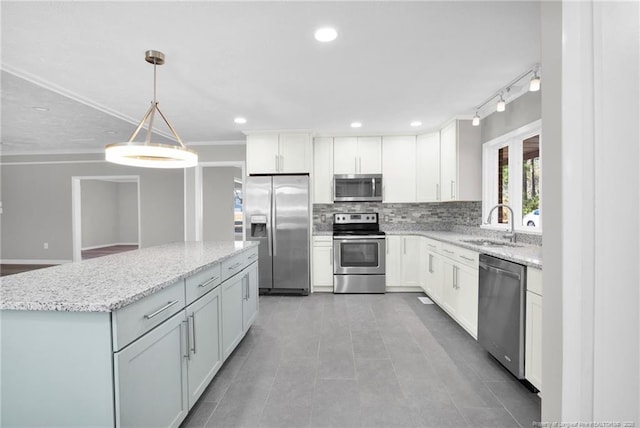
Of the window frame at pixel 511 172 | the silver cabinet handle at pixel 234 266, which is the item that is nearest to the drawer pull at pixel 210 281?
the silver cabinet handle at pixel 234 266

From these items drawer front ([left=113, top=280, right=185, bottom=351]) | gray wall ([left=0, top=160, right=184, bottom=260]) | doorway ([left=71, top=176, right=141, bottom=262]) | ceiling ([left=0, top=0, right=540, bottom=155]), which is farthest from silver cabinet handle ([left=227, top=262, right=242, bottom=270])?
doorway ([left=71, top=176, right=141, bottom=262])

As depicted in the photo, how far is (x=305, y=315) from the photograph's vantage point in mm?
3543

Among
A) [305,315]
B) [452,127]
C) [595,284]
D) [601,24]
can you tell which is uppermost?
[452,127]

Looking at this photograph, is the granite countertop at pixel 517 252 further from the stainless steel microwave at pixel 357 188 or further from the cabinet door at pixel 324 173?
the cabinet door at pixel 324 173

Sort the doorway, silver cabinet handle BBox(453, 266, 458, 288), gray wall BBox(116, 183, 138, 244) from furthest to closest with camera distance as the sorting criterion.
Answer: gray wall BBox(116, 183, 138, 244) → the doorway → silver cabinet handle BBox(453, 266, 458, 288)

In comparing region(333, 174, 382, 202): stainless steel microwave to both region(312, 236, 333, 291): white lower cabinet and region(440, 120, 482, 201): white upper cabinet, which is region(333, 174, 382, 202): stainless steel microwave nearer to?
region(312, 236, 333, 291): white lower cabinet

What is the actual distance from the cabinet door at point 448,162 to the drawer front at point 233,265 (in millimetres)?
2740

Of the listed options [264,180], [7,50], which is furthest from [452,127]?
[7,50]

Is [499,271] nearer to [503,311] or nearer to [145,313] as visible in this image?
[503,311]

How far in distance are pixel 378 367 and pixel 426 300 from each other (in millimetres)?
1973

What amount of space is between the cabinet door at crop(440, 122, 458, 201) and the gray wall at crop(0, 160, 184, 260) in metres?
5.28

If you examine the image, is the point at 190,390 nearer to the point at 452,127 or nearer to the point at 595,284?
the point at 595,284

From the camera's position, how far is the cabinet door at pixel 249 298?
274cm

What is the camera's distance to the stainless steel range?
171 inches
